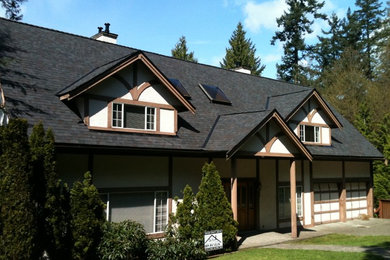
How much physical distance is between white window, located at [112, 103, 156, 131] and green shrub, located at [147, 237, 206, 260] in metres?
4.33

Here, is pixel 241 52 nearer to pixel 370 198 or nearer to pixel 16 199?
pixel 370 198

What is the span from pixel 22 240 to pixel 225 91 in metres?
14.9

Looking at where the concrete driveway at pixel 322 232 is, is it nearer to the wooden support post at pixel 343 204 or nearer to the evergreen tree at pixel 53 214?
the wooden support post at pixel 343 204

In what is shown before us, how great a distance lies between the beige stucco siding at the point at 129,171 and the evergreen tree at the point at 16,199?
3.73 m

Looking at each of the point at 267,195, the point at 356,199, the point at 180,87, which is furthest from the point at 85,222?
the point at 356,199

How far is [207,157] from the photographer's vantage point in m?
16.3

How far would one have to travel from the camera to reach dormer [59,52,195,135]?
43.8ft

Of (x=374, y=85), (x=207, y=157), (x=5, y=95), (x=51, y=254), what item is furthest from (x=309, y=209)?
(x=374, y=85)

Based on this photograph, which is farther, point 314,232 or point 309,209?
point 309,209

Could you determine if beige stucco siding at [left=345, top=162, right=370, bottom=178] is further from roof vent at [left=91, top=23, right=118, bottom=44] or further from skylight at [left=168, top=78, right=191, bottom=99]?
roof vent at [left=91, top=23, right=118, bottom=44]

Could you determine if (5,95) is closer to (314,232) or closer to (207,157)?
(207,157)

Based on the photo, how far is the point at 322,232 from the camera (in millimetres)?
18344

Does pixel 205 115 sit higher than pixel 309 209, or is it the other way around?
pixel 205 115

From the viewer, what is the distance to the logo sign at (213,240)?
42.6 feet
